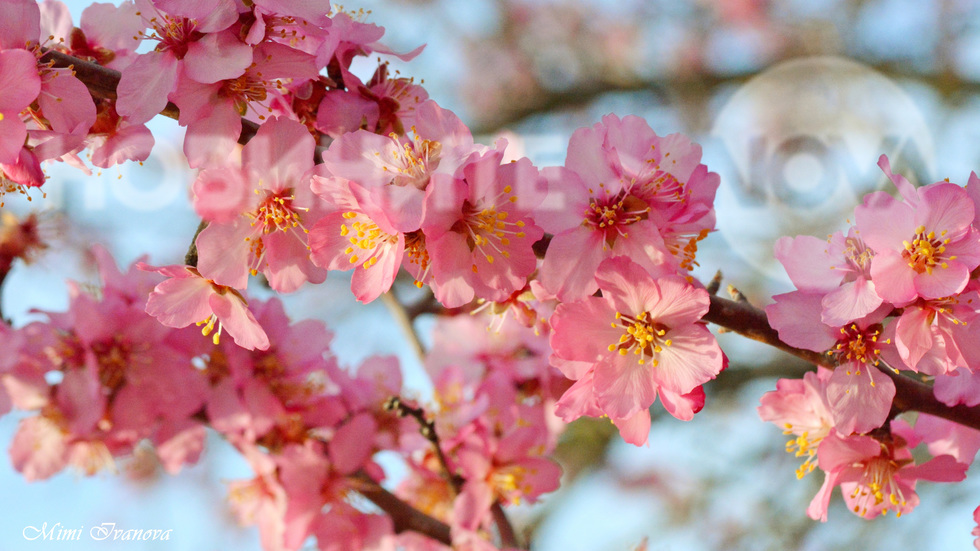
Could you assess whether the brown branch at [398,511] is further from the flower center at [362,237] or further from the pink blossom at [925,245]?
the pink blossom at [925,245]

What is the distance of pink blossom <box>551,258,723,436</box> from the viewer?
0.94 metres

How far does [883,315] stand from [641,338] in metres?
0.31

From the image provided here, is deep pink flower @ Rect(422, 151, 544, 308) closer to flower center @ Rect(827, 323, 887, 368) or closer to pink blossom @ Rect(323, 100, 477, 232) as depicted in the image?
pink blossom @ Rect(323, 100, 477, 232)

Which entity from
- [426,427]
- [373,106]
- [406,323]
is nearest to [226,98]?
[373,106]

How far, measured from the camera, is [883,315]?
976mm

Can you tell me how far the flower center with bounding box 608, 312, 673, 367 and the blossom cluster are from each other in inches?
5.6

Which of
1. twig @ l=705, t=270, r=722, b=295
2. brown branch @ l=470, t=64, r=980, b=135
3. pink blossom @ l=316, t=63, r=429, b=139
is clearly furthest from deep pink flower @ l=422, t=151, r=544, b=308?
brown branch @ l=470, t=64, r=980, b=135

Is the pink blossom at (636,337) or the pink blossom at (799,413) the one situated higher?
the pink blossom at (636,337)

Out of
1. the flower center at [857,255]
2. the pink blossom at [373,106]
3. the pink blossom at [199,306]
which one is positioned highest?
the pink blossom at [373,106]

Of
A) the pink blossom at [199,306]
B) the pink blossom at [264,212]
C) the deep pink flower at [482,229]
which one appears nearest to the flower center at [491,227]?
the deep pink flower at [482,229]

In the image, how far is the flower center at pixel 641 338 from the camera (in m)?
0.97

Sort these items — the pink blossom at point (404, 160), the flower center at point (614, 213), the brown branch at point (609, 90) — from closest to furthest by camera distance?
the pink blossom at point (404, 160), the flower center at point (614, 213), the brown branch at point (609, 90)

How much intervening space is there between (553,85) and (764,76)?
4.11 feet

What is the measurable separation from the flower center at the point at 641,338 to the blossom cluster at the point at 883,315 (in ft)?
0.46
